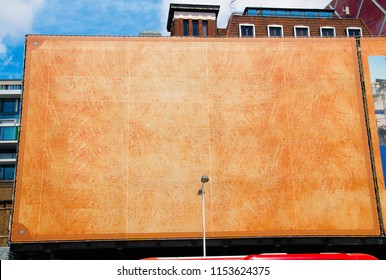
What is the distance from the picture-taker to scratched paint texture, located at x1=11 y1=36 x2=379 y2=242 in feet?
94.3

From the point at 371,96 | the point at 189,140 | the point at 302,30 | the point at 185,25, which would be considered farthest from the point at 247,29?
the point at 189,140

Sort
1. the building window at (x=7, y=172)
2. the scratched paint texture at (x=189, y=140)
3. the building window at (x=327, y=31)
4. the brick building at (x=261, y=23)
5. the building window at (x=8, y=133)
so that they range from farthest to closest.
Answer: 1. the building window at (x=8, y=133)
2. the building window at (x=7, y=172)
3. the building window at (x=327, y=31)
4. the brick building at (x=261, y=23)
5. the scratched paint texture at (x=189, y=140)

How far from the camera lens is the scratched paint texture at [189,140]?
94.3ft

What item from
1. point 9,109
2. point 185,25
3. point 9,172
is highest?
point 185,25

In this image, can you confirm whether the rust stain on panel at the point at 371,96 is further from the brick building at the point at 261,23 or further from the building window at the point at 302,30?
the building window at the point at 302,30

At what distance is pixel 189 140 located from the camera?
30.0m

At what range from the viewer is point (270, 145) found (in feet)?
99.2

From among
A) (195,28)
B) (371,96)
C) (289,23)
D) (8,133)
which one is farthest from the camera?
(8,133)

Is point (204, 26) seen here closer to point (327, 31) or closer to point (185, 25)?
point (185, 25)

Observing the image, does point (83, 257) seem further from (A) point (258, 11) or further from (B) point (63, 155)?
(A) point (258, 11)

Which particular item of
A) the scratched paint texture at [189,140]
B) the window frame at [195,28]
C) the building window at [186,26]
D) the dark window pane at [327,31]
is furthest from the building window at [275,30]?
the scratched paint texture at [189,140]

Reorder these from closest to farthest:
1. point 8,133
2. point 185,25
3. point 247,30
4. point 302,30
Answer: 1. point 185,25
2. point 247,30
3. point 302,30
4. point 8,133

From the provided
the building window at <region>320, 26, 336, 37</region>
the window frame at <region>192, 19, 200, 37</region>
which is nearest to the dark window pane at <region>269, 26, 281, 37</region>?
the building window at <region>320, 26, 336, 37</region>

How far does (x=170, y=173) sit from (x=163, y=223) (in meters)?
3.77
